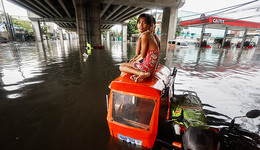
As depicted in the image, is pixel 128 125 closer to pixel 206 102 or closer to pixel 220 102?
pixel 206 102

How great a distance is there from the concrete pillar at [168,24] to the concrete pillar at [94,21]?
10.6m

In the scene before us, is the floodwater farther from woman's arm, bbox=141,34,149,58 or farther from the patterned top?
woman's arm, bbox=141,34,149,58

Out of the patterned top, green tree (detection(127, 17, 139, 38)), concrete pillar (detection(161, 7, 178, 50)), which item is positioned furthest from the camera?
green tree (detection(127, 17, 139, 38))

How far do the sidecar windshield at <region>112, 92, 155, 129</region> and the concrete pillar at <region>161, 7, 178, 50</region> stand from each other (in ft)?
58.0

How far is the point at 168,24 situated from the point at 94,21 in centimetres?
1215

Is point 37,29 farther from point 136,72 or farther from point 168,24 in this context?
point 136,72

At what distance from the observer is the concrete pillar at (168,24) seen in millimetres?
18836

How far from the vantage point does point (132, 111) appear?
87.3 inches

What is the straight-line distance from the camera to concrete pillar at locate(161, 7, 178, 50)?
18836 millimetres

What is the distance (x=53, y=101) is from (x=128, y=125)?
2511 millimetres

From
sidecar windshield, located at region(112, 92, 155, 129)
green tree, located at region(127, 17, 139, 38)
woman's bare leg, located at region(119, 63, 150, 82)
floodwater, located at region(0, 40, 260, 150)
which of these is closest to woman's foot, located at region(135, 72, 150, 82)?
woman's bare leg, located at region(119, 63, 150, 82)

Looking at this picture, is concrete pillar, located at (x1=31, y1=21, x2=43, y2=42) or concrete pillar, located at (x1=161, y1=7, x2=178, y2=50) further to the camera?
concrete pillar, located at (x1=31, y1=21, x2=43, y2=42)

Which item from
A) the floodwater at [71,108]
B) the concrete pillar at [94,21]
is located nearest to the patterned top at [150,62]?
the floodwater at [71,108]

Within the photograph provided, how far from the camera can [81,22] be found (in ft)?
57.5
